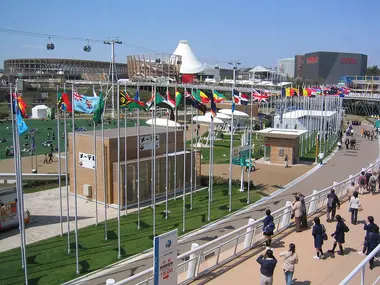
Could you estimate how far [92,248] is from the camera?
15688mm

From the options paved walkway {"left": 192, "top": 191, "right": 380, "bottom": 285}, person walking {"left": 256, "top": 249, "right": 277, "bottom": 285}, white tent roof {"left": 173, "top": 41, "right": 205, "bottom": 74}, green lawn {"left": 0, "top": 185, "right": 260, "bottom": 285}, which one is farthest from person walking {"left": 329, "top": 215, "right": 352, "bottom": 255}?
white tent roof {"left": 173, "top": 41, "right": 205, "bottom": 74}

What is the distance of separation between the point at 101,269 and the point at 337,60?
152223mm

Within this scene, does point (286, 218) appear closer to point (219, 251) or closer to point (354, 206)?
point (354, 206)

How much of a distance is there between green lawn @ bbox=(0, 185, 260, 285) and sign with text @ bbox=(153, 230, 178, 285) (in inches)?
248

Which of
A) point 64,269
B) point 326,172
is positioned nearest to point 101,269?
point 64,269

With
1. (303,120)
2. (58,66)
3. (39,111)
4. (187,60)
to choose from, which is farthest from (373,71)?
(39,111)

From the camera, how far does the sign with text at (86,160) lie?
71.1ft

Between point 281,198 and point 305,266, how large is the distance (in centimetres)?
1161

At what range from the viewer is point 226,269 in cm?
1093

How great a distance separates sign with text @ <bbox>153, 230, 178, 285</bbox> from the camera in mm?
7754

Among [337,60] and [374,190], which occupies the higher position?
[337,60]

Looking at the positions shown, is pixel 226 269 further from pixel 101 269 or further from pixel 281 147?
pixel 281 147

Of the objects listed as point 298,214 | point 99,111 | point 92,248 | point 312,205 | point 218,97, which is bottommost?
point 92,248

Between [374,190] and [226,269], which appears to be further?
[374,190]
